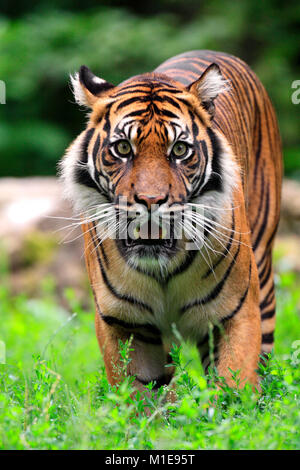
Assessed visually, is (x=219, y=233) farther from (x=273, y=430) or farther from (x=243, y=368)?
(x=273, y=430)

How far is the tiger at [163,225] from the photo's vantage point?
12.2 ft

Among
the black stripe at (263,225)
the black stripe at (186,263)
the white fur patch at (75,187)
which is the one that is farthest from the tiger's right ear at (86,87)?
the black stripe at (263,225)

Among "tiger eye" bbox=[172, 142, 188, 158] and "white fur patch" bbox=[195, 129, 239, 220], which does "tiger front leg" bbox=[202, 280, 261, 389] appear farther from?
"tiger eye" bbox=[172, 142, 188, 158]

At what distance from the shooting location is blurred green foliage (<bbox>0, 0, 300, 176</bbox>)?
42.8 feet

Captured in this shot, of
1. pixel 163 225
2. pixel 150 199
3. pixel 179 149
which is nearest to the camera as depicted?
pixel 150 199

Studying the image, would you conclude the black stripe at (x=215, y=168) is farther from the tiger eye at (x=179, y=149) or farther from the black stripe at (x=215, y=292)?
the black stripe at (x=215, y=292)

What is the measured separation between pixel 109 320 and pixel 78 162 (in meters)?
0.86

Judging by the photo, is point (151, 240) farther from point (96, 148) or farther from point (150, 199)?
point (96, 148)

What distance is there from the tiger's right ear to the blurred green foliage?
8662 mm

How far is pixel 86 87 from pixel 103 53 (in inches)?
368

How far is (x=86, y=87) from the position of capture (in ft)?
13.5

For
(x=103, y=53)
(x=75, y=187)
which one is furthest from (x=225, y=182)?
(x=103, y=53)

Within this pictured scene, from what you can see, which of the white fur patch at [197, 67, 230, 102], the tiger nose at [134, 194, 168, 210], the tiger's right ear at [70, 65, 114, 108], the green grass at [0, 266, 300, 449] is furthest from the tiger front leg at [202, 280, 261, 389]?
the tiger's right ear at [70, 65, 114, 108]

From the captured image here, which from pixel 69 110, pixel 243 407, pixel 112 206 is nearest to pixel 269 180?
pixel 112 206
